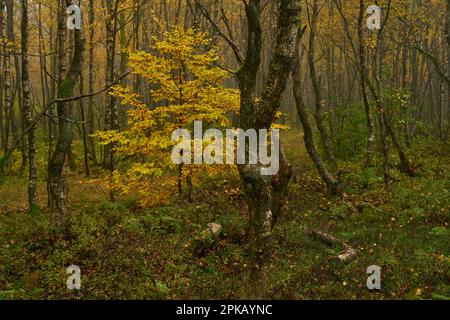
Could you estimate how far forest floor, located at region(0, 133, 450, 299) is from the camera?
6.96 m

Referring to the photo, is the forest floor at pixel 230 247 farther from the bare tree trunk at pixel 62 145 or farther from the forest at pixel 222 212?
the bare tree trunk at pixel 62 145

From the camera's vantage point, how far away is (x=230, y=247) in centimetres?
933

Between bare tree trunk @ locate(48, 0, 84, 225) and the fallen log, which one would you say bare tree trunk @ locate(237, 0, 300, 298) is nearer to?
the fallen log

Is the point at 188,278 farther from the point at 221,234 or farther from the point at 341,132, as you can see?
the point at 341,132

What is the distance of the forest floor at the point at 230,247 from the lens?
274 inches

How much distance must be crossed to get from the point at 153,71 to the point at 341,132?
976cm

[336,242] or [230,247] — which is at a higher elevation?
[336,242]

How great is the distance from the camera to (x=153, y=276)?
7.61 meters

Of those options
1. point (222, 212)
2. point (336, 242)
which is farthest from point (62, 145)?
point (336, 242)

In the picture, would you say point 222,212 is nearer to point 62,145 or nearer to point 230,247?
point 230,247

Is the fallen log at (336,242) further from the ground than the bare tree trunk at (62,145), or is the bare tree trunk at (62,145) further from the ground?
the bare tree trunk at (62,145)

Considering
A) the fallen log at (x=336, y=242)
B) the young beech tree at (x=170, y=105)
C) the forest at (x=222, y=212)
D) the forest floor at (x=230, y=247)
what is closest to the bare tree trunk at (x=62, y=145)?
the forest at (x=222, y=212)

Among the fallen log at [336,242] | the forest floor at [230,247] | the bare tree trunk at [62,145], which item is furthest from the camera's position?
the bare tree trunk at [62,145]
